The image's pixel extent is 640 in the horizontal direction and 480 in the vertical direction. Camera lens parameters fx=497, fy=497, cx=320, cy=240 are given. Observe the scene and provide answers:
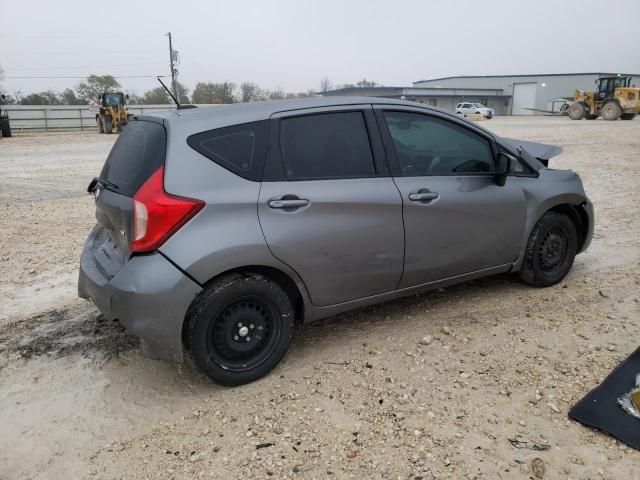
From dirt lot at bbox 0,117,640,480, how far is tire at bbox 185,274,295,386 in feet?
0.49

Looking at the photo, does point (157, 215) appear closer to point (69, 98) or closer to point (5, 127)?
point (5, 127)

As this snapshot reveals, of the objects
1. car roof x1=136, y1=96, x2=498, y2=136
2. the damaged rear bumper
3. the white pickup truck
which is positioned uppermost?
the white pickup truck

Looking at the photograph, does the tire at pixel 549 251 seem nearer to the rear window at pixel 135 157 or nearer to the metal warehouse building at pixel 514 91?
the rear window at pixel 135 157

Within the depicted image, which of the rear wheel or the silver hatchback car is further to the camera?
the rear wheel

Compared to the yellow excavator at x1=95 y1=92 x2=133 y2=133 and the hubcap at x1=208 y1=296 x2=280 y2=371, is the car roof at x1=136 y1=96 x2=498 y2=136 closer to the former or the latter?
the hubcap at x1=208 y1=296 x2=280 y2=371

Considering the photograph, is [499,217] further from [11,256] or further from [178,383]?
[11,256]

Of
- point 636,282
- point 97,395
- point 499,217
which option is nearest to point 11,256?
point 97,395

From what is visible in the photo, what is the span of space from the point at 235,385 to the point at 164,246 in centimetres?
98

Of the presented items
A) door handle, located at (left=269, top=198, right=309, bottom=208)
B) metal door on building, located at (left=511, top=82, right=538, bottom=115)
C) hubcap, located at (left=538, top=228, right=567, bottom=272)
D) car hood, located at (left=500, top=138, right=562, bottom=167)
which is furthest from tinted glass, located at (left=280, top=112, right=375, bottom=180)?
metal door on building, located at (left=511, top=82, right=538, bottom=115)

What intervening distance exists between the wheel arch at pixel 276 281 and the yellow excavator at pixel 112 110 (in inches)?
1133

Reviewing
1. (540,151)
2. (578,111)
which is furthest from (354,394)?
(578,111)

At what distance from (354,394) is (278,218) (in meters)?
1.15

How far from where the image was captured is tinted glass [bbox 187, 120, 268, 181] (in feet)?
9.63

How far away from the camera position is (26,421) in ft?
9.26
